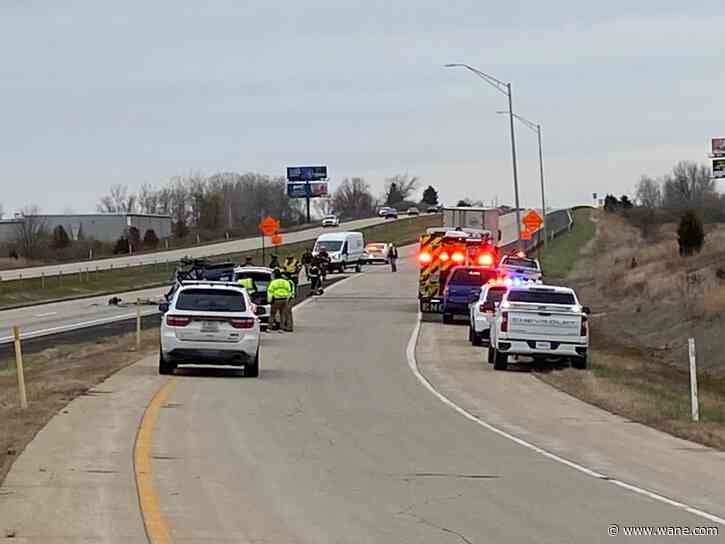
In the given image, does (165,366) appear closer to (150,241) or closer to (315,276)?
(315,276)

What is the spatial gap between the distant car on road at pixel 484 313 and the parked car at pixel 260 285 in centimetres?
635

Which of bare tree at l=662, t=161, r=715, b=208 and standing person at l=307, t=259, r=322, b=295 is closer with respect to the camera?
standing person at l=307, t=259, r=322, b=295

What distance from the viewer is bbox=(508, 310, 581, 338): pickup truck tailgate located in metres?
28.4

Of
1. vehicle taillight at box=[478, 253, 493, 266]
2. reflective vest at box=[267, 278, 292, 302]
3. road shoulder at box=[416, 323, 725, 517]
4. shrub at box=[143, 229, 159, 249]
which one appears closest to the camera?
road shoulder at box=[416, 323, 725, 517]

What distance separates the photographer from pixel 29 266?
92.2 metres

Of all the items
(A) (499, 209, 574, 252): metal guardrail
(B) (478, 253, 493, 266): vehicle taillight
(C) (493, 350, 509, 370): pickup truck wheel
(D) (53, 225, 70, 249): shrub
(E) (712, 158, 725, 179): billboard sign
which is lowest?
(C) (493, 350, 509, 370): pickup truck wheel

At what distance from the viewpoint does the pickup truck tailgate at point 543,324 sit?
93.2ft

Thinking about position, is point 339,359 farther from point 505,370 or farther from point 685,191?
point 685,191

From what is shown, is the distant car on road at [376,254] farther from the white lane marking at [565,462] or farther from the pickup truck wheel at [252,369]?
the pickup truck wheel at [252,369]

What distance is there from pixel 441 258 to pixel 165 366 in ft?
78.6

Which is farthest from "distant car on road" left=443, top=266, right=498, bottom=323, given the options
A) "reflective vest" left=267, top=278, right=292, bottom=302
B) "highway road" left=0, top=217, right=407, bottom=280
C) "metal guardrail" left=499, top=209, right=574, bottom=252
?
"highway road" left=0, top=217, right=407, bottom=280

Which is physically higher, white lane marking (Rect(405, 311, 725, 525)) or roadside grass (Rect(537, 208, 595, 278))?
white lane marking (Rect(405, 311, 725, 525))

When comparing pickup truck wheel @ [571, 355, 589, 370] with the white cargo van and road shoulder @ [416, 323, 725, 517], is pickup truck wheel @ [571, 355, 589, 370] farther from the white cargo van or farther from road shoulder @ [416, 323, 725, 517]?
the white cargo van

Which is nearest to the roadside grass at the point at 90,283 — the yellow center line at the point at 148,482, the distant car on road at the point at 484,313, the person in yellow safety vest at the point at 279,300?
the person in yellow safety vest at the point at 279,300
